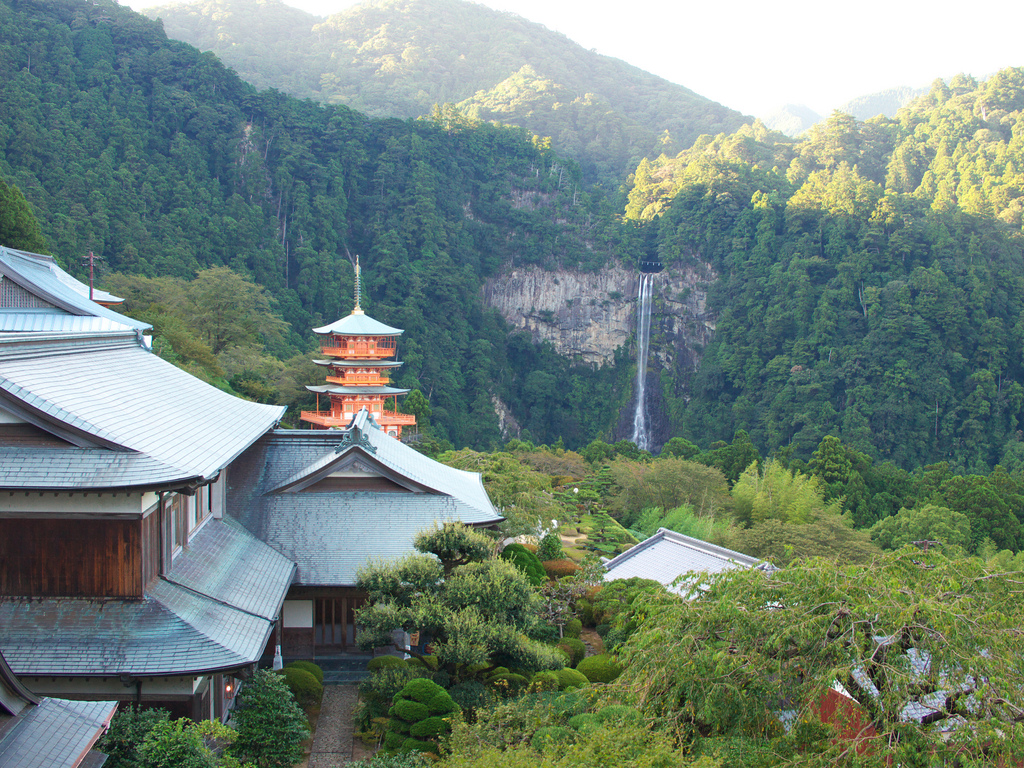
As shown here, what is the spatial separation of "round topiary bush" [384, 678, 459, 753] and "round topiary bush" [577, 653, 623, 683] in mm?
2826

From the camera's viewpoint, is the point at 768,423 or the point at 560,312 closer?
the point at 768,423

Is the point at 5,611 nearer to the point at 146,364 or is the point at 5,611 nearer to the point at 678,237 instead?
the point at 146,364

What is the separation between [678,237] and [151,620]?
7175 cm

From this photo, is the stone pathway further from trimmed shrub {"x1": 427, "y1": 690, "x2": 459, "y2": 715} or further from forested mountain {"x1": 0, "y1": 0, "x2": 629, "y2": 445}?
forested mountain {"x1": 0, "y1": 0, "x2": 629, "y2": 445}

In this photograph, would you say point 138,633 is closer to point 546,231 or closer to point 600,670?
point 600,670

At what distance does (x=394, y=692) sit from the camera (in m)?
10.1

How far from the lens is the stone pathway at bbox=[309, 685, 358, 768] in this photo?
31.6 ft

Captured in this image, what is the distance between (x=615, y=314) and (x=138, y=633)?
69.9 m

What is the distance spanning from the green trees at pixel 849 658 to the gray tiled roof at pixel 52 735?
4479 millimetres

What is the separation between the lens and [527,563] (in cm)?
1504

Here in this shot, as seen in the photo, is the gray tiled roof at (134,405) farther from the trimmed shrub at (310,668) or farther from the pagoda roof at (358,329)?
the pagoda roof at (358,329)

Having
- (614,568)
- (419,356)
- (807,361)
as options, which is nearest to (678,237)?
(807,361)

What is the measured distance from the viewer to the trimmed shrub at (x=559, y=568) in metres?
18.0

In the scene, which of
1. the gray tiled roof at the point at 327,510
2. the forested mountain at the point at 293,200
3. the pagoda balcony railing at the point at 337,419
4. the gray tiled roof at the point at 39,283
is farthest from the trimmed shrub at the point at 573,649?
the forested mountain at the point at 293,200
